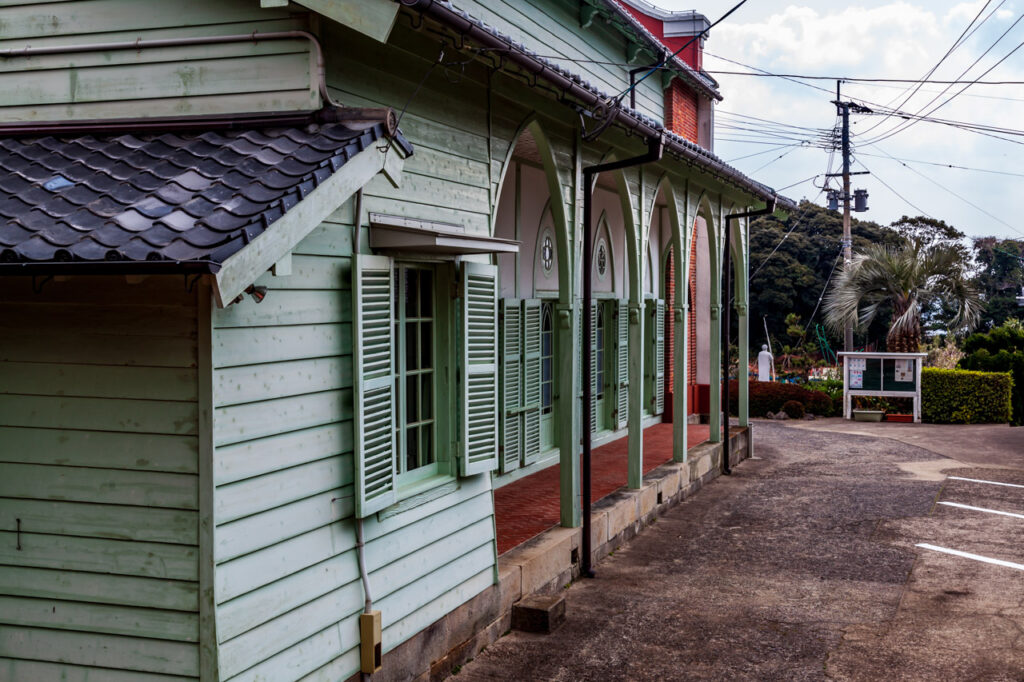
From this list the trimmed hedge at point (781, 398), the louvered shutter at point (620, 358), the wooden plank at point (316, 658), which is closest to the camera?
the wooden plank at point (316, 658)

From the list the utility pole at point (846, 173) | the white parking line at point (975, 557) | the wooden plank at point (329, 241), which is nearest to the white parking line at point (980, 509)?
the white parking line at point (975, 557)

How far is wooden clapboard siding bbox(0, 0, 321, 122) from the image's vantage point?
4.90m

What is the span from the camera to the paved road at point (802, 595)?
6.45 metres

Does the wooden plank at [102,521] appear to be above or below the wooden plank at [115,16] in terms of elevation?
below

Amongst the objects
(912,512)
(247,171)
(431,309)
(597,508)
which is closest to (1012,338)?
(912,512)

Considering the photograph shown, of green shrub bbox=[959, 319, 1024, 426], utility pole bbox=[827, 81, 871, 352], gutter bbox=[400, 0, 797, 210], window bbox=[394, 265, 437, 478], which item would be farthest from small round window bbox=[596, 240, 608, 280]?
utility pole bbox=[827, 81, 871, 352]

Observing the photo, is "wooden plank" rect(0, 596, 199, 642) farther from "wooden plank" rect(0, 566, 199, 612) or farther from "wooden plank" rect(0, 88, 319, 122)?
"wooden plank" rect(0, 88, 319, 122)

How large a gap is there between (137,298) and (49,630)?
1.52m

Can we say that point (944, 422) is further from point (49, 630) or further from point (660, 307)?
point (49, 630)

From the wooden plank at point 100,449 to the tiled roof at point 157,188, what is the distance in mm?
957

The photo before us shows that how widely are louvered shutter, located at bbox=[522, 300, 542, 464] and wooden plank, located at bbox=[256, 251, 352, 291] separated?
19.3 ft

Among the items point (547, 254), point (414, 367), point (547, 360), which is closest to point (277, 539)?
point (414, 367)

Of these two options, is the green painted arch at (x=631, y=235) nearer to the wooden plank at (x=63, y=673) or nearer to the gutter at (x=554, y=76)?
the gutter at (x=554, y=76)

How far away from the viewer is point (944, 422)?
67.5 feet
